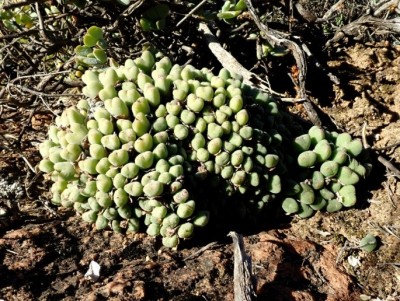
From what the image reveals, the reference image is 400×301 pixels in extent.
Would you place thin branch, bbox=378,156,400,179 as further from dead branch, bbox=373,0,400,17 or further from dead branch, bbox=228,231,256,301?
dead branch, bbox=228,231,256,301

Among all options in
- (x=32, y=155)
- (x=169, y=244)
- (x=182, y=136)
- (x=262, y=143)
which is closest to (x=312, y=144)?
(x=262, y=143)

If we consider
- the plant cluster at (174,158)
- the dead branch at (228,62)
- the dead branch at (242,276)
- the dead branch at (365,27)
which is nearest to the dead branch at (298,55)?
the dead branch at (228,62)

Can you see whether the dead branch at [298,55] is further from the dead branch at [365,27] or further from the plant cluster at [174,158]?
the dead branch at [365,27]

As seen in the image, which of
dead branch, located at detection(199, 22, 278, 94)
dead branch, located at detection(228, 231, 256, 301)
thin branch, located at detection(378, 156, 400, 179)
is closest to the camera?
dead branch, located at detection(228, 231, 256, 301)

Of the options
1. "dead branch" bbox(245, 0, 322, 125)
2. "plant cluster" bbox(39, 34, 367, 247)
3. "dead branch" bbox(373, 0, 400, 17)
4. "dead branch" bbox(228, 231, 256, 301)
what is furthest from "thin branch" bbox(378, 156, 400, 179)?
"dead branch" bbox(228, 231, 256, 301)

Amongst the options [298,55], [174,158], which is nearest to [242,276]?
[174,158]

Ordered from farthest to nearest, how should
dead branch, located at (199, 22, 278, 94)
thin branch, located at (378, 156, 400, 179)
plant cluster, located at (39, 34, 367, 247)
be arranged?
dead branch, located at (199, 22, 278, 94), thin branch, located at (378, 156, 400, 179), plant cluster, located at (39, 34, 367, 247)
